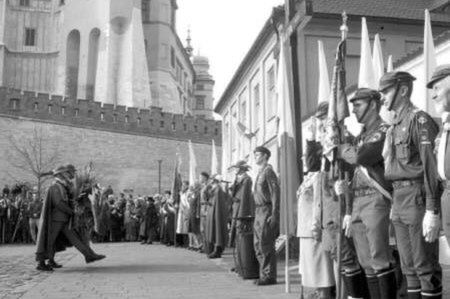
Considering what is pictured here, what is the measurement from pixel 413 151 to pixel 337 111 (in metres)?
1.30

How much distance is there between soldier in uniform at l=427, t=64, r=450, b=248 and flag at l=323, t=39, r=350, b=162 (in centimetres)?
128

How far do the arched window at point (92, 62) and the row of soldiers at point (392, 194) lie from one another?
57177 millimetres

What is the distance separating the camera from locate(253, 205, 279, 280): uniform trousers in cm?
855

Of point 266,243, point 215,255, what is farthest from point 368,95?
point 215,255

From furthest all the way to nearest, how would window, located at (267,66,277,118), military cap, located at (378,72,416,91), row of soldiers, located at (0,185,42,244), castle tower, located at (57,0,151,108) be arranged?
castle tower, located at (57,0,151,108) < window, located at (267,66,277,118) < row of soldiers, located at (0,185,42,244) < military cap, located at (378,72,416,91)

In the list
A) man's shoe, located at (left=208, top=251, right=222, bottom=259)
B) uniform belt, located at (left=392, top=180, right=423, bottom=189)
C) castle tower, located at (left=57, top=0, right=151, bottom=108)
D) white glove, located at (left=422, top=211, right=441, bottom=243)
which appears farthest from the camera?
castle tower, located at (left=57, top=0, right=151, bottom=108)

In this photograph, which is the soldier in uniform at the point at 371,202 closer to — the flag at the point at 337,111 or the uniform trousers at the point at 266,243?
the flag at the point at 337,111

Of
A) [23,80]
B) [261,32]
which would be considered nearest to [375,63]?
[261,32]

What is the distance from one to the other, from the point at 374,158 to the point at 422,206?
0.77 m

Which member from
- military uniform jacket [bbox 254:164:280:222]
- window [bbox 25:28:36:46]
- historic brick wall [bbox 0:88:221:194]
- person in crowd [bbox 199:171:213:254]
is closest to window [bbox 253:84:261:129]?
person in crowd [bbox 199:171:213:254]

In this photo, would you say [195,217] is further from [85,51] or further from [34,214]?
[85,51]

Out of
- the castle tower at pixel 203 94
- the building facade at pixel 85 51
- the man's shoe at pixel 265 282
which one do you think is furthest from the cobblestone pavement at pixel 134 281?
the castle tower at pixel 203 94

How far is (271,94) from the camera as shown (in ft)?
80.8

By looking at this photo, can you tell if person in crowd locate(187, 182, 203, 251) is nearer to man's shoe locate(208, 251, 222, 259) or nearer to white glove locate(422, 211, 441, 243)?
man's shoe locate(208, 251, 222, 259)
